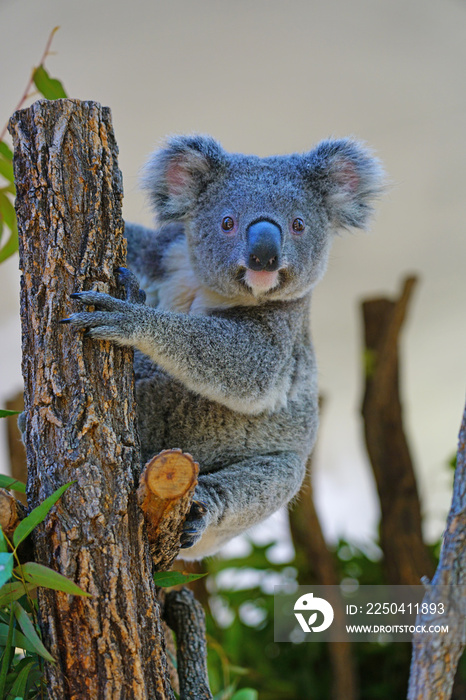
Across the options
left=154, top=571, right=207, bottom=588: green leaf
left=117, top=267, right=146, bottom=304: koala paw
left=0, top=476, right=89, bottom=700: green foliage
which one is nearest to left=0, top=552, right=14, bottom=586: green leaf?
left=0, top=476, right=89, bottom=700: green foliage

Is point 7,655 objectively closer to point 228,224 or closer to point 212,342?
point 212,342

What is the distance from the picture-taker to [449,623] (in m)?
1.62

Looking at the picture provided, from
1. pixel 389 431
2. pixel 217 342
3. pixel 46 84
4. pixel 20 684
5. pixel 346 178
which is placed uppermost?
pixel 46 84

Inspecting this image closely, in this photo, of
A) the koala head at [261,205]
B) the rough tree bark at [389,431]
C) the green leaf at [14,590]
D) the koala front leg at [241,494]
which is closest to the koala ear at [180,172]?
the koala head at [261,205]

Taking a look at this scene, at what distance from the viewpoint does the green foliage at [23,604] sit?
1500 mm

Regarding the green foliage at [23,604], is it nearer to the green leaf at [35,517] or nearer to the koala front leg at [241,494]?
the green leaf at [35,517]

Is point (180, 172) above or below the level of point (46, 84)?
below

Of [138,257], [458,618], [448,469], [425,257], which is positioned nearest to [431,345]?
[425,257]

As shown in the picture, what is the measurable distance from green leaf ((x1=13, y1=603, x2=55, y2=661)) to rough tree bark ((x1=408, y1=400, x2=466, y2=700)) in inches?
33.5

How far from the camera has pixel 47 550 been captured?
65.2 inches

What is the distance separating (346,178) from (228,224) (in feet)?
1.70

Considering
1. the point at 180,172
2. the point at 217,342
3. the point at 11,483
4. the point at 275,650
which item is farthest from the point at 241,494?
the point at 275,650

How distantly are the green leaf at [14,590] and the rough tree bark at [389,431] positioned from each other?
12.9 feet

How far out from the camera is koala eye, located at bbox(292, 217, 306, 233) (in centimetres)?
221
